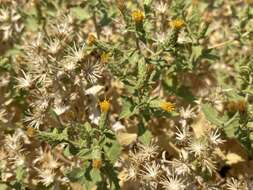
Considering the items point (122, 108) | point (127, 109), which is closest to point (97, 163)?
point (127, 109)

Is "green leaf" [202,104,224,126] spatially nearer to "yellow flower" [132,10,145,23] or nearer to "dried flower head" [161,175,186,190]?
"dried flower head" [161,175,186,190]

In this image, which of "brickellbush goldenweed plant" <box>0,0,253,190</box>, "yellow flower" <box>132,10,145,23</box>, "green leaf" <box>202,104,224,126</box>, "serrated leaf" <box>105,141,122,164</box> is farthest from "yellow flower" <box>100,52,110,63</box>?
"green leaf" <box>202,104,224,126</box>

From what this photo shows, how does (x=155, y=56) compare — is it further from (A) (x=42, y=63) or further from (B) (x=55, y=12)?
(B) (x=55, y=12)

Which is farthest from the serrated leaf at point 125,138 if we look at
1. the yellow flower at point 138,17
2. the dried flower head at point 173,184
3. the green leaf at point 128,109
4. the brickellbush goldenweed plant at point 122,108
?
the yellow flower at point 138,17

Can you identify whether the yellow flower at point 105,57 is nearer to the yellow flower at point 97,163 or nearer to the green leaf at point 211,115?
the yellow flower at point 97,163

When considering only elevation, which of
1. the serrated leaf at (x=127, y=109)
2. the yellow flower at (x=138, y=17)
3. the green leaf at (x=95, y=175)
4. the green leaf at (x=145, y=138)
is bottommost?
the green leaf at (x=95, y=175)

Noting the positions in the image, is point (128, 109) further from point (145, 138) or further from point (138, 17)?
point (138, 17)

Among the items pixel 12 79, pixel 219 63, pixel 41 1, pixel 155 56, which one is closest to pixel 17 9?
pixel 41 1

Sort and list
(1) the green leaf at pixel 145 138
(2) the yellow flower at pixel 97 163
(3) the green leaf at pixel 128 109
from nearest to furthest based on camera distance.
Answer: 1. (2) the yellow flower at pixel 97 163
2. (3) the green leaf at pixel 128 109
3. (1) the green leaf at pixel 145 138
